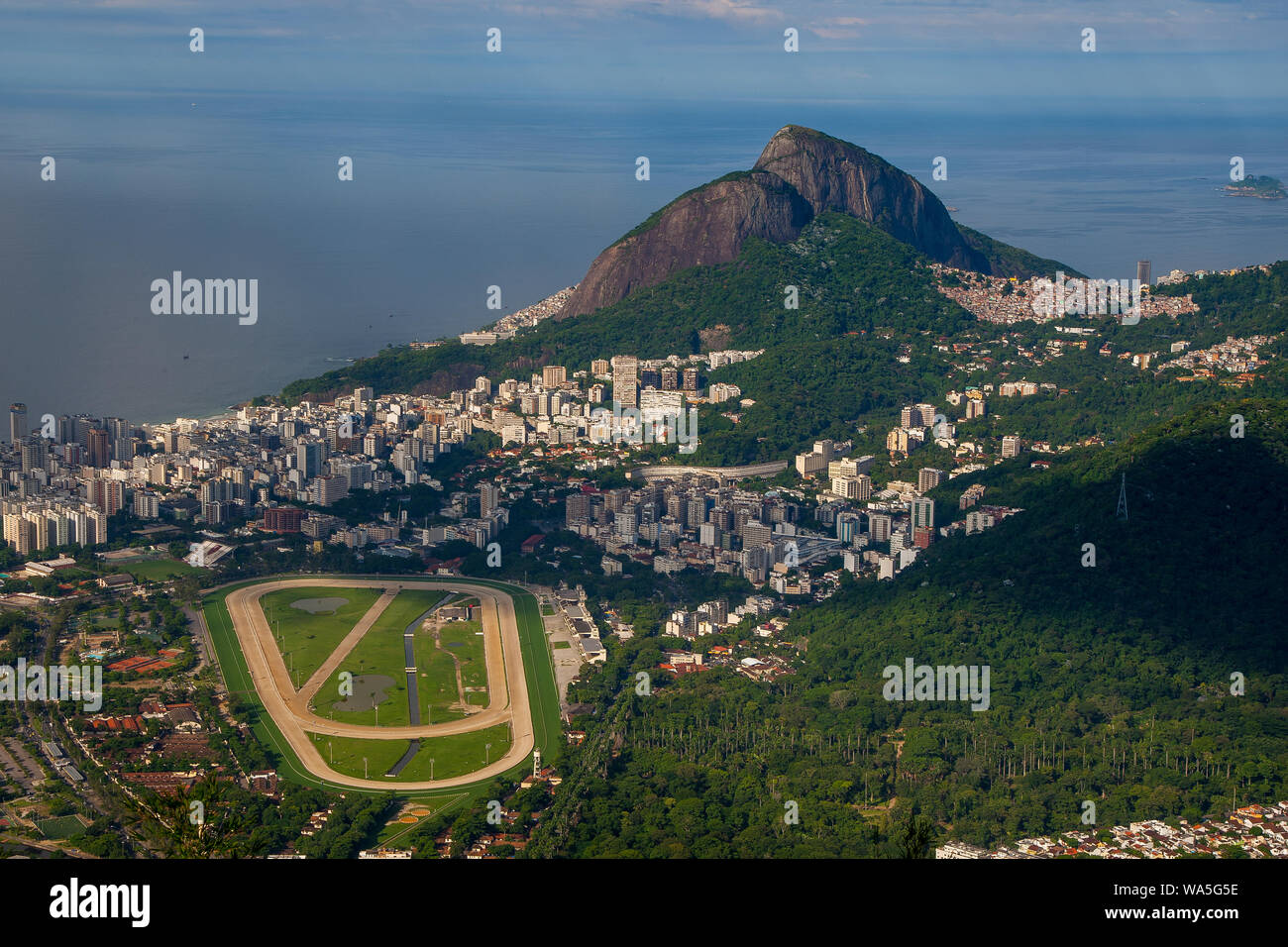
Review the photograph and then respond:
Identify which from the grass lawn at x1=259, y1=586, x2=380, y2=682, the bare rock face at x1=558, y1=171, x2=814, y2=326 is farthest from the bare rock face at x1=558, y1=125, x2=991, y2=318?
the grass lawn at x1=259, y1=586, x2=380, y2=682

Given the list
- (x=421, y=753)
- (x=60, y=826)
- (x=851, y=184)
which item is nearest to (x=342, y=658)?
(x=421, y=753)

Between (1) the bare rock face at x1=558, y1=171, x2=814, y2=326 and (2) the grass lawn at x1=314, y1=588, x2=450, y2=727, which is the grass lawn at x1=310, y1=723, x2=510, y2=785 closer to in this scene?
(2) the grass lawn at x1=314, y1=588, x2=450, y2=727

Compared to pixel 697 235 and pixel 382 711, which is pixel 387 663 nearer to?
pixel 382 711

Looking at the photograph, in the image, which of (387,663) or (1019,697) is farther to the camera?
(387,663)

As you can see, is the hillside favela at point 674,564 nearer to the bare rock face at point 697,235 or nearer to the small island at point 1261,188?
the bare rock face at point 697,235

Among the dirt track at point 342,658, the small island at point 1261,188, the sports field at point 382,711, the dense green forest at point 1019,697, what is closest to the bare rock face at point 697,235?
the dirt track at point 342,658
